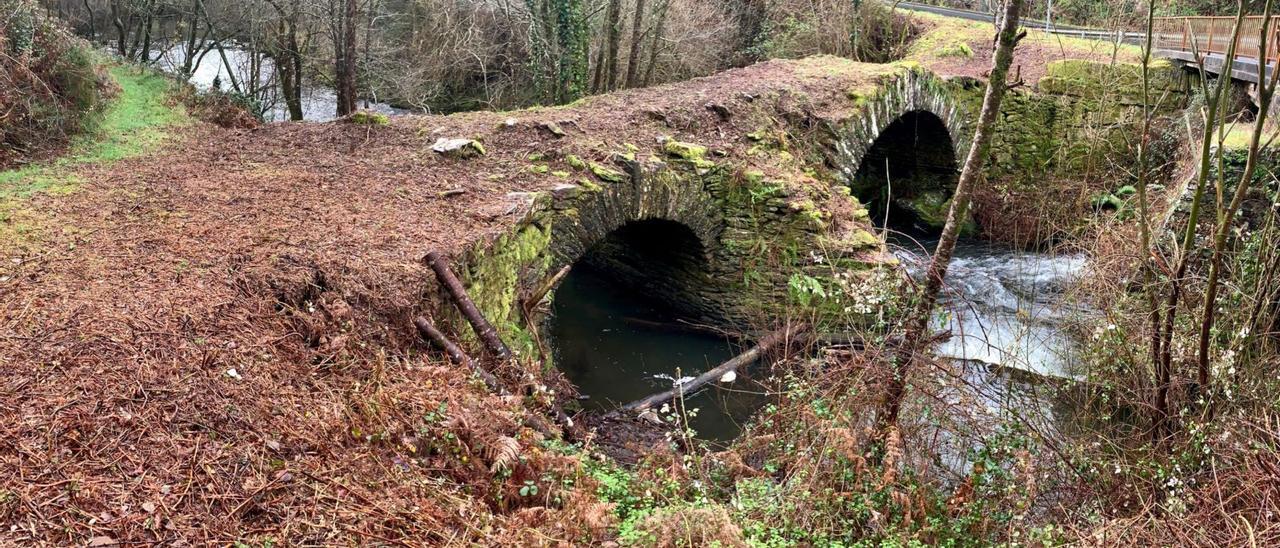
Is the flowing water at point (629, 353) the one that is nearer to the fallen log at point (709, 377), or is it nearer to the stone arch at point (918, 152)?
the fallen log at point (709, 377)

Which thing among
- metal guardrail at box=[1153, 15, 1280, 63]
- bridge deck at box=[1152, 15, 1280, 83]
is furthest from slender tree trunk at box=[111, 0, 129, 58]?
metal guardrail at box=[1153, 15, 1280, 63]

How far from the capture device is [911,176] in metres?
17.1

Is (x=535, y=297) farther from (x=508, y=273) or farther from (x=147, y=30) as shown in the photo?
(x=147, y=30)

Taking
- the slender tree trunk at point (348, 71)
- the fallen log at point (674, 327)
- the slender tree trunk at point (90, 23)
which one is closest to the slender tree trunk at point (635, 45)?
the slender tree trunk at point (348, 71)

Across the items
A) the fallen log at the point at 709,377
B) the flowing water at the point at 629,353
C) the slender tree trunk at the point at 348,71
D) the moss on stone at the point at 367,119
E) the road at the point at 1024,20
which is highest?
the road at the point at 1024,20

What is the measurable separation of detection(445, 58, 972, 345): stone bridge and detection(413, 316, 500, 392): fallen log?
1.00m

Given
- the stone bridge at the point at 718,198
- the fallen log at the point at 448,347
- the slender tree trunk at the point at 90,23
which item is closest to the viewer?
the fallen log at the point at 448,347

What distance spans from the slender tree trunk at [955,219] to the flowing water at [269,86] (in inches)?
575

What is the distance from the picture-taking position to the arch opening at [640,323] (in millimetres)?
9289

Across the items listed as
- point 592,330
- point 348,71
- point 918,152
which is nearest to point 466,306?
point 592,330

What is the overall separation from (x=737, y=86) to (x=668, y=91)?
1071 mm

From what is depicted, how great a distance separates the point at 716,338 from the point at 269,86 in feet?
38.6

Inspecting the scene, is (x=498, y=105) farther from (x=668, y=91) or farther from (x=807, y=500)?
(x=807, y=500)

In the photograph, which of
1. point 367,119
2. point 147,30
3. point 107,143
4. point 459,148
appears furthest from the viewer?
point 147,30
